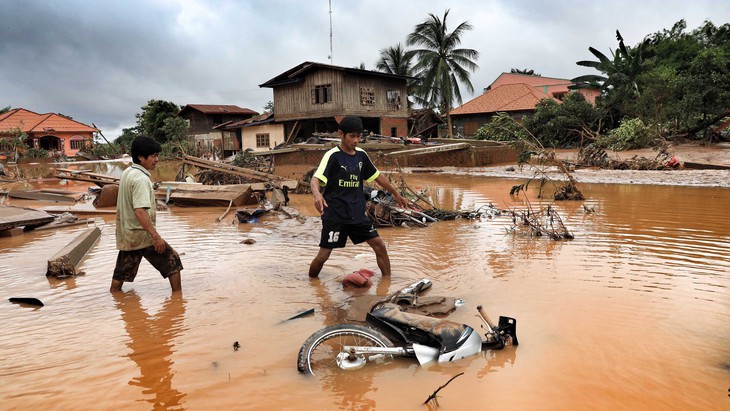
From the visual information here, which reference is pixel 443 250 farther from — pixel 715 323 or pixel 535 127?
pixel 535 127

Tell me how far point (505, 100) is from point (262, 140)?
1884 centimetres

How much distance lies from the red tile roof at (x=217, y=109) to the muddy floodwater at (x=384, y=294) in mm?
36877

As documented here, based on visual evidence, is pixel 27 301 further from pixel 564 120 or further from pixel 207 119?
pixel 207 119

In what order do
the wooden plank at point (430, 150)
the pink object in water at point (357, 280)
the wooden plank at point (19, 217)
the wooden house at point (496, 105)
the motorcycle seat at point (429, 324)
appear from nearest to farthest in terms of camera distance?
the motorcycle seat at point (429, 324) < the pink object in water at point (357, 280) < the wooden plank at point (19, 217) < the wooden plank at point (430, 150) < the wooden house at point (496, 105)

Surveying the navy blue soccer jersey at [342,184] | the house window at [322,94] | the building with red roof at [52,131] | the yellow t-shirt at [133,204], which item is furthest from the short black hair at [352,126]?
the building with red roof at [52,131]

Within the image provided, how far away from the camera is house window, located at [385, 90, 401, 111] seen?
3327 cm

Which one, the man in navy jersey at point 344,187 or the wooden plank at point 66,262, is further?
the wooden plank at point 66,262

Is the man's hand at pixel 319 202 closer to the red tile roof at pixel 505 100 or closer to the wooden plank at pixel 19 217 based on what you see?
the wooden plank at pixel 19 217

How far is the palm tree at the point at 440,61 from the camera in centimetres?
3697

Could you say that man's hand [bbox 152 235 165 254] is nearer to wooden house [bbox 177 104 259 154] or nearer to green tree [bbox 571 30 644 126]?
green tree [bbox 571 30 644 126]

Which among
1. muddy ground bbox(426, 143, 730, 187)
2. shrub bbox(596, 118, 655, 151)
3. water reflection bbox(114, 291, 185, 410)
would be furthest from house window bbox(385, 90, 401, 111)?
water reflection bbox(114, 291, 185, 410)

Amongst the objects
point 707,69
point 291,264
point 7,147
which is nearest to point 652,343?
point 291,264

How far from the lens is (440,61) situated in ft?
121

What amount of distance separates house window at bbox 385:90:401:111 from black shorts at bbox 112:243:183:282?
29.4 metres
